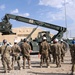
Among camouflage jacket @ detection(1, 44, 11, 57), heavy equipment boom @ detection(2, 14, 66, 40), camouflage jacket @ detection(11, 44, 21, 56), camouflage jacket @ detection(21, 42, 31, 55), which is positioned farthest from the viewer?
heavy equipment boom @ detection(2, 14, 66, 40)

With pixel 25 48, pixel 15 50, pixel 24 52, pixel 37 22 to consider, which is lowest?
pixel 24 52

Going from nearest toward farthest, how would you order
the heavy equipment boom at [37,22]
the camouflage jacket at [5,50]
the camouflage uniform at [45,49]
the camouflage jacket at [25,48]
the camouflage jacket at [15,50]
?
the camouflage jacket at [5,50] → the camouflage jacket at [15,50] → the camouflage jacket at [25,48] → the camouflage uniform at [45,49] → the heavy equipment boom at [37,22]

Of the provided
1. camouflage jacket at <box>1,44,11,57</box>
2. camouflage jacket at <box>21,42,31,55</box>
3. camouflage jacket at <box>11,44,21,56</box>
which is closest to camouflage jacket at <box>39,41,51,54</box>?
camouflage jacket at <box>21,42,31,55</box>

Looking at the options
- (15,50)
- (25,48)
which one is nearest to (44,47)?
(25,48)

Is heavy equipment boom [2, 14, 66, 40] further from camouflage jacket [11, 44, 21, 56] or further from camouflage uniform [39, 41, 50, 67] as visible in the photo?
camouflage jacket [11, 44, 21, 56]

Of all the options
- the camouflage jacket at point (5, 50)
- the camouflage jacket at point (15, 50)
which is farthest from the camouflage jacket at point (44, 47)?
the camouflage jacket at point (5, 50)

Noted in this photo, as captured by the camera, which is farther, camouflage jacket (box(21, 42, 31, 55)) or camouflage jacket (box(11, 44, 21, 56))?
camouflage jacket (box(21, 42, 31, 55))

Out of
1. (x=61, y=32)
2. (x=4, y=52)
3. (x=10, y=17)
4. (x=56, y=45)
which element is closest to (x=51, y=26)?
(x=61, y=32)

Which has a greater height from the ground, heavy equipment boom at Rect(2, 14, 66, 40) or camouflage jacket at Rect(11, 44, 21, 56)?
heavy equipment boom at Rect(2, 14, 66, 40)

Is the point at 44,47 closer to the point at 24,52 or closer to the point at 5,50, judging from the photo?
the point at 24,52

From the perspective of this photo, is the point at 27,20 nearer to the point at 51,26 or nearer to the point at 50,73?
the point at 51,26

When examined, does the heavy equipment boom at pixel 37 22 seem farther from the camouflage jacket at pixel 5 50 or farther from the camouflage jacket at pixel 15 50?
the camouflage jacket at pixel 5 50

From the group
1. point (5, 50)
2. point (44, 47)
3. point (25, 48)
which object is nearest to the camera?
point (5, 50)

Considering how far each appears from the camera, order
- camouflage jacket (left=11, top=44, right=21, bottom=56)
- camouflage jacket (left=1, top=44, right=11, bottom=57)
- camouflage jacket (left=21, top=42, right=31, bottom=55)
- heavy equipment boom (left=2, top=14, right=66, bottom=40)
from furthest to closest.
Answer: heavy equipment boom (left=2, top=14, right=66, bottom=40) < camouflage jacket (left=21, top=42, right=31, bottom=55) < camouflage jacket (left=11, top=44, right=21, bottom=56) < camouflage jacket (left=1, top=44, right=11, bottom=57)
